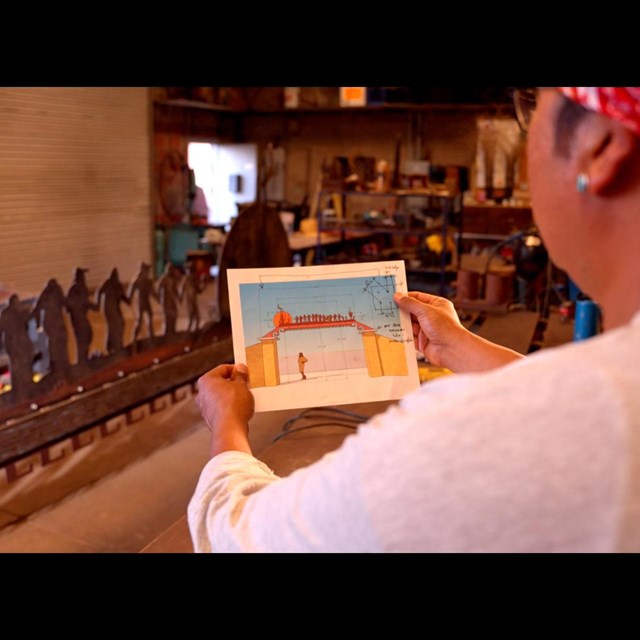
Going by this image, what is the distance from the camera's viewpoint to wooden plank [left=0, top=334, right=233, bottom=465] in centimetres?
253

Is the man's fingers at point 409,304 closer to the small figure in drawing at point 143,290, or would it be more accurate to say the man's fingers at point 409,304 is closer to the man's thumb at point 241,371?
the man's thumb at point 241,371

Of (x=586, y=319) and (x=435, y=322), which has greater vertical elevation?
(x=435, y=322)

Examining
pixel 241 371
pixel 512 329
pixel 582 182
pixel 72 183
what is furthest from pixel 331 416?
pixel 72 183

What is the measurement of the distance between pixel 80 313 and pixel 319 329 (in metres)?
2.14

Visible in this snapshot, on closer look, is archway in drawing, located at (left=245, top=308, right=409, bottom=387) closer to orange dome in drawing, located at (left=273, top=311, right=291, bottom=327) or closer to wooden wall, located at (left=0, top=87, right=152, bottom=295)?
orange dome in drawing, located at (left=273, top=311, right=291, bottom=327)

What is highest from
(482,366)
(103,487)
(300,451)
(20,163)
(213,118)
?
(213,118)

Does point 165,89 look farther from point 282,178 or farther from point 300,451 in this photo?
point 300,451

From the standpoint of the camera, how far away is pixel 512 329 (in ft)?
10.9

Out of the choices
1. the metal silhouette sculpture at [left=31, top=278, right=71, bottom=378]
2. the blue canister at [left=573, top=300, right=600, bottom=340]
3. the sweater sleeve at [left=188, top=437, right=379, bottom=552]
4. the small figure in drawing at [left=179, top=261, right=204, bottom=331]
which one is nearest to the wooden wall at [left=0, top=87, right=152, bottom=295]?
the small figure in drawing at [left=179, top=261, right=204, bottom=331]

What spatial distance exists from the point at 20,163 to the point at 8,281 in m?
1.00

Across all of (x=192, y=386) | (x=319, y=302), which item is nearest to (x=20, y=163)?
(x=192, y=386)

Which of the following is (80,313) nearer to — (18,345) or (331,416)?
(18,345)

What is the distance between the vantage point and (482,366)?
1157 millimetres

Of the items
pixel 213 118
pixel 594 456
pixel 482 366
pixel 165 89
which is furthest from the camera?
pixel 213 118
